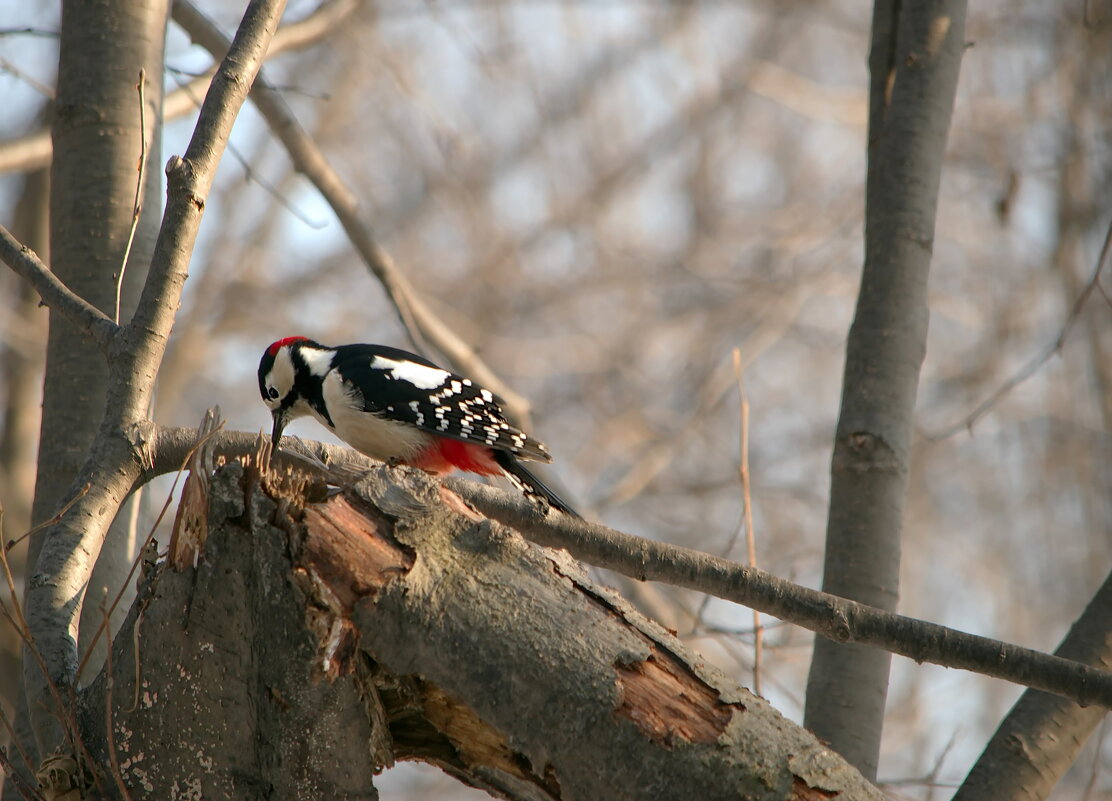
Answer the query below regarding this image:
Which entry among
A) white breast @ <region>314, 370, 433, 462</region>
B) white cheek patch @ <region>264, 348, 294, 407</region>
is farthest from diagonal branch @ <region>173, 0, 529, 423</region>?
white breast @ <region>314, 370, 433, 462</region>

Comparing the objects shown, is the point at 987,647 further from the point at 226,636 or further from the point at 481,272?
the point at 481,272

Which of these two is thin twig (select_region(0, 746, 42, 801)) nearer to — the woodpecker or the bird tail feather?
the woodpecker

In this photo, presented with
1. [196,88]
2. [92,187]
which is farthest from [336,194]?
[92,187]

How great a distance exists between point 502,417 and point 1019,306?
6.82 metres

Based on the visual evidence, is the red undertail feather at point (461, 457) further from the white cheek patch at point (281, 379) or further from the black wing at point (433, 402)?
the white cheek patch at point (281, 379)

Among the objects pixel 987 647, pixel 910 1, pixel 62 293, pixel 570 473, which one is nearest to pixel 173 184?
pixel 62 293

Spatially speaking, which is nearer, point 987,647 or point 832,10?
point 987,647

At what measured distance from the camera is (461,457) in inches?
154

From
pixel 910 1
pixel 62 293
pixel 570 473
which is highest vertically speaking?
pixel 570 473

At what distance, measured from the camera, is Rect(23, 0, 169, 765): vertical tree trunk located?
3.22 m

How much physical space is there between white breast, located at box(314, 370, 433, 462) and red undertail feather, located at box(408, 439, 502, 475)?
5cm

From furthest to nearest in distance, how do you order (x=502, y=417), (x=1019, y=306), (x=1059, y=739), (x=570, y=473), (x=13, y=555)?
(x=570, y=473)
(x=1019, y=306)
(x=13, y=555)
(x=502, y=417)
(x=1059, y=739)

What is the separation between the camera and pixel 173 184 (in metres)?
2.59

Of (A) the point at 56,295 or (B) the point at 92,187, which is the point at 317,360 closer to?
(B) the point at 92,187
